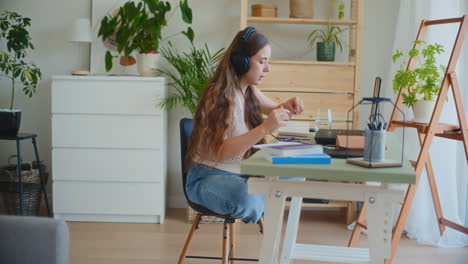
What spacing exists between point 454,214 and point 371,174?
2.15 m

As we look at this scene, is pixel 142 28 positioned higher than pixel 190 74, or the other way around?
pixel 142 28

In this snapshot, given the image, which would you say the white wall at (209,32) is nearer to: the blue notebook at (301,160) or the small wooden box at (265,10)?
the small wooden box at (265,10)

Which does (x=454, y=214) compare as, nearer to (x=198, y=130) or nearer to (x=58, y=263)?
(x=198, y=130)

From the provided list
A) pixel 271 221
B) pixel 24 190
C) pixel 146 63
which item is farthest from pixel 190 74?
pixel 271 221

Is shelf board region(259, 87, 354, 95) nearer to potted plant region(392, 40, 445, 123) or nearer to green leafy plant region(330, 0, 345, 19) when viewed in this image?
green leafy plant region(330, 0, 345, 19)

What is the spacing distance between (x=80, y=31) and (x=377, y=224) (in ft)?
9.56

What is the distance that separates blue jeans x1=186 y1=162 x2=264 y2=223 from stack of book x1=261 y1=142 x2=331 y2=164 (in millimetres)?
382

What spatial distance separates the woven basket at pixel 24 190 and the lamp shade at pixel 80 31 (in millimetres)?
972

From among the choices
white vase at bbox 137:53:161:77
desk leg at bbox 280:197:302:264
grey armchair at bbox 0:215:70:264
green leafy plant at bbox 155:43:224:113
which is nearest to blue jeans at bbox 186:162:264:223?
desk leg at bbox 280:197:302:264

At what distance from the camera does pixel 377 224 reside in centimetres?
180

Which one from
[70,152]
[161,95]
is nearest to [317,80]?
[161,95]

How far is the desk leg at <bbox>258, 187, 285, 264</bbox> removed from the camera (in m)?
1.86

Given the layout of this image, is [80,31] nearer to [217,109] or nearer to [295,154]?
[217,109]

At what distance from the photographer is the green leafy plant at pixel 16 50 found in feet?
13.0
